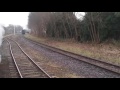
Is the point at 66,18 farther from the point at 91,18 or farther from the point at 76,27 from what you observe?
the point at 91,18

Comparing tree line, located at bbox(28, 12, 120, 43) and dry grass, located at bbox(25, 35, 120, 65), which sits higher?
tree line, located at bbox(28, 12, 120, 43)

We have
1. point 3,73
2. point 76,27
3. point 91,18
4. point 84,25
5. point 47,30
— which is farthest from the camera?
point 47,30

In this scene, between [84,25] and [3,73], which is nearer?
[3,73]

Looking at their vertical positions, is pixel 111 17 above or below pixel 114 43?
above

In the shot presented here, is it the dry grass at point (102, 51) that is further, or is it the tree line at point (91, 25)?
the tree line at point (91, 25)

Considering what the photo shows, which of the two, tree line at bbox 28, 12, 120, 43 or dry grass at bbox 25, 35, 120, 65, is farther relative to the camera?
tree line at bbox 28, 12, 120, 43

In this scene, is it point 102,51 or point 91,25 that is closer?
point 102,51

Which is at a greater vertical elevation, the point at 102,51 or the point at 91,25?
the point at 91,25

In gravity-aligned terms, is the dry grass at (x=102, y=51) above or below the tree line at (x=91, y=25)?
below

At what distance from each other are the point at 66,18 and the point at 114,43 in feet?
55.3

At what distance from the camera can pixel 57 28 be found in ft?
174
